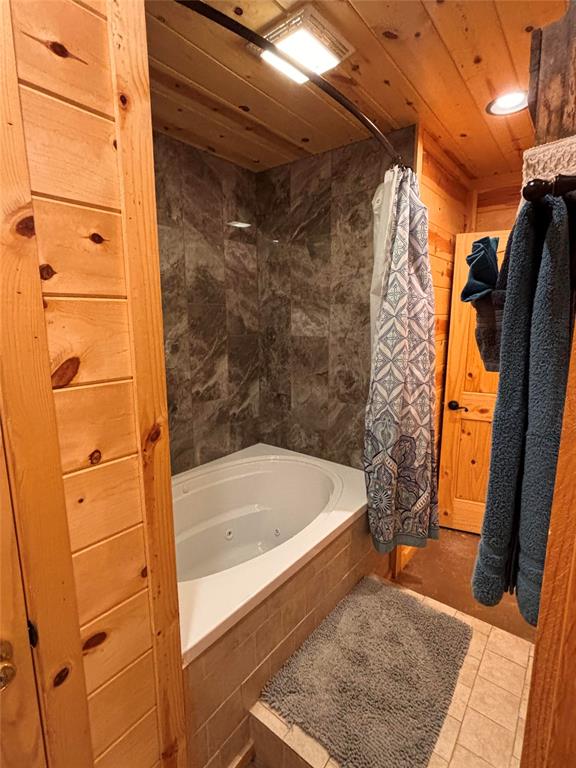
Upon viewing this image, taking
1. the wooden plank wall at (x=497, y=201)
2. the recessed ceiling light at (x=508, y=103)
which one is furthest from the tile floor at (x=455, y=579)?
the recessed ceiling light at (x=508, y=103)

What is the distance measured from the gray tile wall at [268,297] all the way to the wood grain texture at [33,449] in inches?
56.1

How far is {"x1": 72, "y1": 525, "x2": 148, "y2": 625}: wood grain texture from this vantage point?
0.74 m

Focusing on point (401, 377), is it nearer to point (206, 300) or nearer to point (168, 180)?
point (206, 300)

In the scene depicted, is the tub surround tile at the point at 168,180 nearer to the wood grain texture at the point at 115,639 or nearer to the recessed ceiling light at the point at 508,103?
the recessed ceiling light at the point at 508,103

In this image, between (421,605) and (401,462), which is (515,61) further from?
(421,605)

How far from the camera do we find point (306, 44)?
1.27 m

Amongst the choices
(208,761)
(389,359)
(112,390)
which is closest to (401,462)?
(389,359)

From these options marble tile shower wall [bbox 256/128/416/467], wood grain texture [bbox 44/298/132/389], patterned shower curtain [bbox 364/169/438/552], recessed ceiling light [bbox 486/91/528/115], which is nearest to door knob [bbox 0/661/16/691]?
wood grain texture [bbox 44/298/132/389]

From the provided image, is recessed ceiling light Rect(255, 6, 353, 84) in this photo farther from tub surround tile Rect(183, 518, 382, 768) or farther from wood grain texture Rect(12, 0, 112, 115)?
tub surround tile Rect(183, 518, 382, 768)

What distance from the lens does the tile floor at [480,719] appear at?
45.4 inches

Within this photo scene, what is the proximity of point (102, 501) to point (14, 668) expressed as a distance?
0.29m

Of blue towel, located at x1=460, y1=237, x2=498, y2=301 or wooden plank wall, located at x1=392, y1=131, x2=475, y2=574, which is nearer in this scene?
blue towel, located at x1=460, y1=237, x2=498, y2=301

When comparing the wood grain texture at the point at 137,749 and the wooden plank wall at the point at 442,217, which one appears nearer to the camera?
the wood grain texture at the point at 137,749

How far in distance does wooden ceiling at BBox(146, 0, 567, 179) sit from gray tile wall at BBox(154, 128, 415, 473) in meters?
0.16
